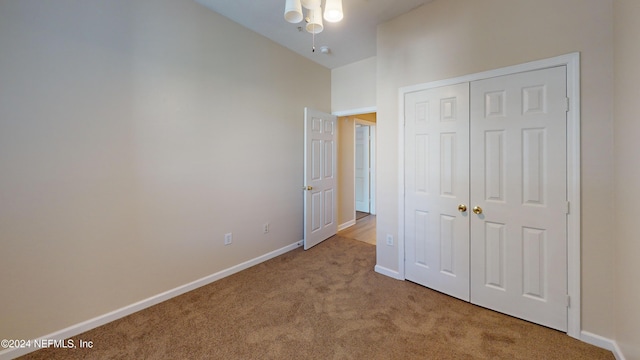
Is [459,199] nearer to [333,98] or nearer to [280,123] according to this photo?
[280,123]

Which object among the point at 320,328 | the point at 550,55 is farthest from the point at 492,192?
the point at 320,328

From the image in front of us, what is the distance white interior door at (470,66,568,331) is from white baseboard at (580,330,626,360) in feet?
0.34

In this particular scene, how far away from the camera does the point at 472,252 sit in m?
2.25

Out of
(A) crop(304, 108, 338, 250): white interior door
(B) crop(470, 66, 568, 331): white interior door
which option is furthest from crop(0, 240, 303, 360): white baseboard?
(B) crop(470, 66, 568, 331): white interior door

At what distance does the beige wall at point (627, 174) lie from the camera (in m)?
1.38

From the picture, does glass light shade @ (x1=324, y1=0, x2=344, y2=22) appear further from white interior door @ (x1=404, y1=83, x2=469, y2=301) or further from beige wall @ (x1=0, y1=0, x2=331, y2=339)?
beige wall @ (x1=0, y1=0, x2=331, y2=339)

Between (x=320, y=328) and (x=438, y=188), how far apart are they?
1.64 m

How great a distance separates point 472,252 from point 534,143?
1030 millimetres

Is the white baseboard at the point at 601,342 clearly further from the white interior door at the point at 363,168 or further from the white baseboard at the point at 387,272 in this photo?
the white interior door at the point at 363,168

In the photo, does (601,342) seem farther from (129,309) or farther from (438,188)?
(129,309)

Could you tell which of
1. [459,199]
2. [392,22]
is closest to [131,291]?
[459,199]

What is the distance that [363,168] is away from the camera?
6281mm

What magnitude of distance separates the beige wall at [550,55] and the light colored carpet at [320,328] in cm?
60

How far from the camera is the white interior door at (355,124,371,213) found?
6.16 m
